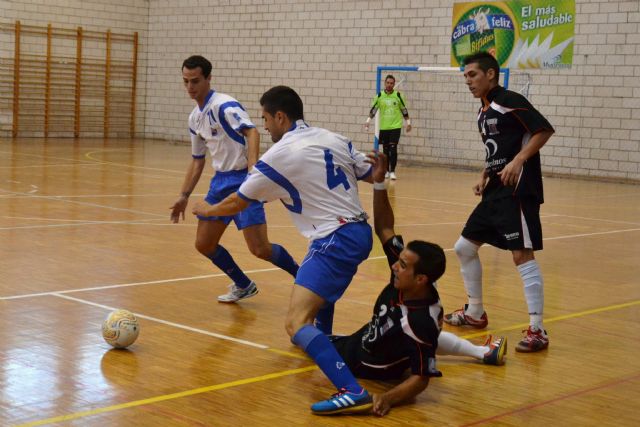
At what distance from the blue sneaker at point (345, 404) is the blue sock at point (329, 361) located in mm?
46

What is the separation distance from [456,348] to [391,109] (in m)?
14.7

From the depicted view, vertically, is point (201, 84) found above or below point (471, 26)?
below

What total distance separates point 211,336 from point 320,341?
155 cm

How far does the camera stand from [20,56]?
2577cm

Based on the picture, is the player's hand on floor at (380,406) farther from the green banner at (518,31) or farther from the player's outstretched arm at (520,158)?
the green banner at (518,31)

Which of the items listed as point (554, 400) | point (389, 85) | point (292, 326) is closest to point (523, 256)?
point (554, 400)

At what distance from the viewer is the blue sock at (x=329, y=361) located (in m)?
4.46

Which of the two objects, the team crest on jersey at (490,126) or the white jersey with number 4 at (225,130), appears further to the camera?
the white jersey with number 4 at (225,130)

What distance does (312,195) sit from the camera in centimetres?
496

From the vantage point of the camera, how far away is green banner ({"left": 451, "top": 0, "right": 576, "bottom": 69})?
19.7m

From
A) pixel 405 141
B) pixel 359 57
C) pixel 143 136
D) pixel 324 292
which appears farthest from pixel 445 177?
pixel 324 292

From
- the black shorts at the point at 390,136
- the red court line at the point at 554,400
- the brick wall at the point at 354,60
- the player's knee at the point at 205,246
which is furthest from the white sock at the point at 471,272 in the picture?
the brick wall at the point at 354,60

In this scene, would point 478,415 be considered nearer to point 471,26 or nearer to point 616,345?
point 616,345

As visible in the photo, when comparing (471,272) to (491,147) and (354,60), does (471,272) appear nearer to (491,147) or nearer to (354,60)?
(491,147)
